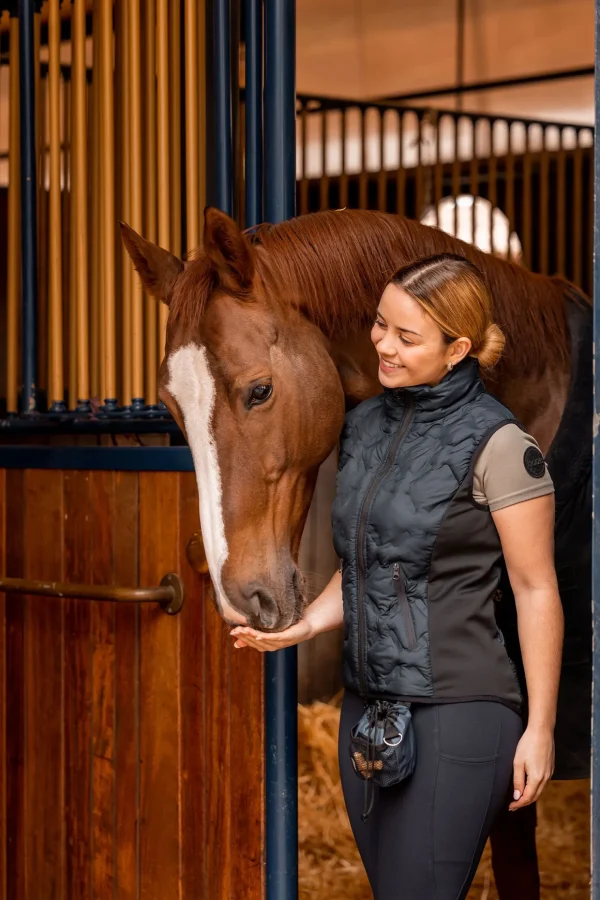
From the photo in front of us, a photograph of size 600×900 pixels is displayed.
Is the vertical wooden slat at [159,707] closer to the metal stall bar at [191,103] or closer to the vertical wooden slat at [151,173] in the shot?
the vertical wooden slat at [151,173]

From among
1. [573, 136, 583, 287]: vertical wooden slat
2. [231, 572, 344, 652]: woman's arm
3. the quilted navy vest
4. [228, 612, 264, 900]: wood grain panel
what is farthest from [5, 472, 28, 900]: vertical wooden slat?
[573, 136, 583, 287]: vertical wooden slat

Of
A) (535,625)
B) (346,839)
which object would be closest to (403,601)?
(535,625)

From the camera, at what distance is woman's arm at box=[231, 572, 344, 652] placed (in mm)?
1395

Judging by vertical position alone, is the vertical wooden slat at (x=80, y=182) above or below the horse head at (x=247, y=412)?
above

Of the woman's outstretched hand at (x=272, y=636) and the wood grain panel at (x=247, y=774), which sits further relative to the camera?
the wood grain panel at (x=247, y=774)

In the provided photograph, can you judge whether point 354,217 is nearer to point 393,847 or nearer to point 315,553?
point 393,847

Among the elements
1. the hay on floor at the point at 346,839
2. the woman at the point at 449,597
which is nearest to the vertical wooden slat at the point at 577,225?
the hay on floor at the point at 346,839

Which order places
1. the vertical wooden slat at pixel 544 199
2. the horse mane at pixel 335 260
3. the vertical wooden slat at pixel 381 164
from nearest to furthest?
the horse mane at pixel 335 260 < the vertical wooden slat at pixel 381 164 < the vertical wooden slat at pixel 544 199

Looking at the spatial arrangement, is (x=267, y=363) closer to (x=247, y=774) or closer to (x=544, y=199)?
(x=247, y=774)

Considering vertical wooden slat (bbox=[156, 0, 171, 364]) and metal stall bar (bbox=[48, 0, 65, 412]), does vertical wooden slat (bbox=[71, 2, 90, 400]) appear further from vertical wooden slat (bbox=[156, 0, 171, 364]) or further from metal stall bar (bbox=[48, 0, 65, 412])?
vertical wooden slat (bbox=[156, 0, 171, 364])

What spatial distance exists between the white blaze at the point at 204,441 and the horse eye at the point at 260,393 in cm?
6

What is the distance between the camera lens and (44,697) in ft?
6.59

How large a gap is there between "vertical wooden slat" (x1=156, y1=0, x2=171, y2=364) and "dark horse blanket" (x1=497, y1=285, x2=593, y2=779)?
0.76m

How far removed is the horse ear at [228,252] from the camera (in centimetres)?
140
